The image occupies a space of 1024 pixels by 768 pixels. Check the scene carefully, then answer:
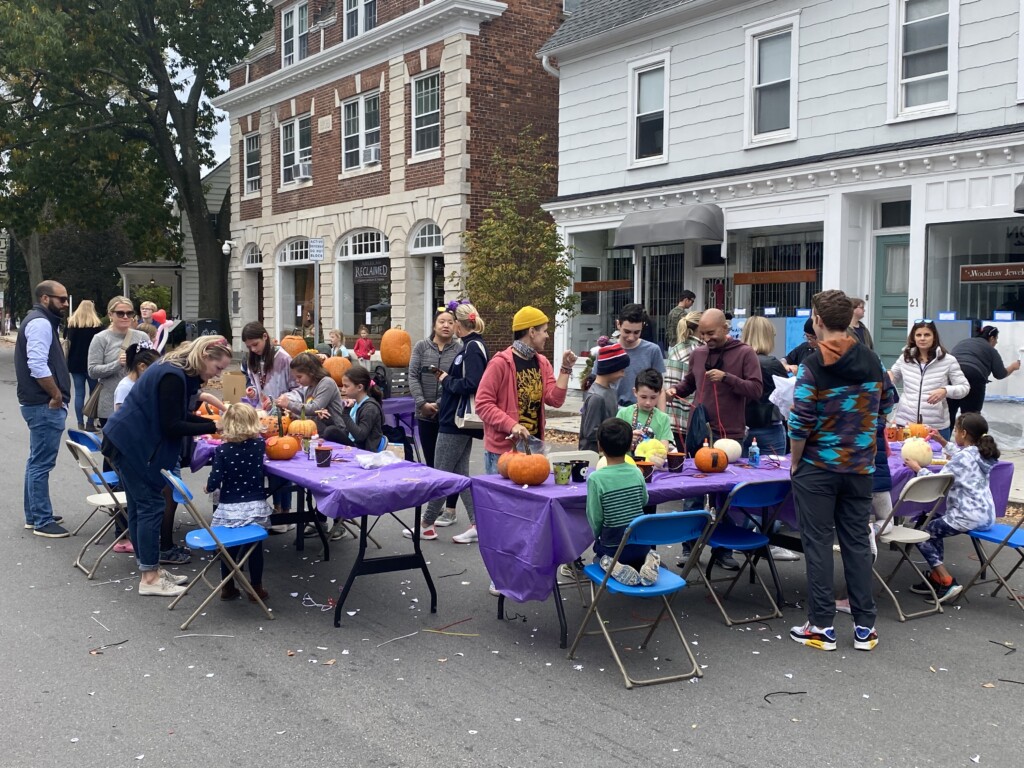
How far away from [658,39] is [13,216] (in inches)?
898

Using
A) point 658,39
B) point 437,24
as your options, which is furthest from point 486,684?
point 437,24

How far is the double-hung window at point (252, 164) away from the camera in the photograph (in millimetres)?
30094

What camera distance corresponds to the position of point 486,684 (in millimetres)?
5094

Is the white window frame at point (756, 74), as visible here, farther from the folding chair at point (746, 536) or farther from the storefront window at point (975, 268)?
the folding chair at point (746, 536)

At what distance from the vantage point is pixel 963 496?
6512mm

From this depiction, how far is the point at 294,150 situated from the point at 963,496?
24341 millimetres

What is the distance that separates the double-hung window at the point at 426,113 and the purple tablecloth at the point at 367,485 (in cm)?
1678

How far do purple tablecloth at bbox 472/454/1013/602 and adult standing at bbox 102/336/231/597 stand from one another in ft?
6.44

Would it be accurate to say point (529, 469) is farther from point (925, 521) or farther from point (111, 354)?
point (111, 354)

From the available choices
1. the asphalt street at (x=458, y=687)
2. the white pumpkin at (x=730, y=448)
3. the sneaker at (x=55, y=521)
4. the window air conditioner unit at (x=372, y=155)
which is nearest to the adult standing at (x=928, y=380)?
the asphalt street at (x=458, y=687)

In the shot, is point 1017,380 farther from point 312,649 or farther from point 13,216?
point 13,216

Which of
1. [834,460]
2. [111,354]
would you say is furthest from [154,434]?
[834,460]

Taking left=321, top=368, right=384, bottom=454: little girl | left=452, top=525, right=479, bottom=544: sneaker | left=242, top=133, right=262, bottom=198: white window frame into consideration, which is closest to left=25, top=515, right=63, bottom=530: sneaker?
left=321, top=368, right=384, bottom=454: little girl

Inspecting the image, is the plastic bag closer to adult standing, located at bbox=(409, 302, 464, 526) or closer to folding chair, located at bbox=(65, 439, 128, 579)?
adult standing, located at bbox=(409, 302, 464, 526)
